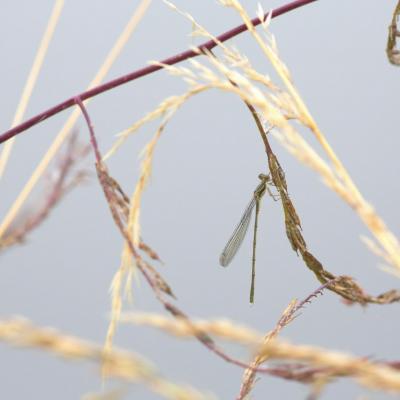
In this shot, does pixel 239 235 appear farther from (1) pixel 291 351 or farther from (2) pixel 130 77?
(1) pixel 291 351

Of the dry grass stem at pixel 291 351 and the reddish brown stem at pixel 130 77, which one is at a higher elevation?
the reddish brown stem at pixel 130 77

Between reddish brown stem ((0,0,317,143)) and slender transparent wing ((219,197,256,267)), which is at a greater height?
reddish brown stem ((0,0,317,143))

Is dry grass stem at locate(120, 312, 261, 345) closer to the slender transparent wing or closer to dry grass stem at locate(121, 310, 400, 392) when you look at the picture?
dry grass stem at locate(121, 310, 400, 392)

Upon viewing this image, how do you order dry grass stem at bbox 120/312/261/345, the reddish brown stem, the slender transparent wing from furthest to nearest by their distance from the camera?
the slender transparent wing → the reddish brown stem → dry grass stem at bbox 120/312/261/345

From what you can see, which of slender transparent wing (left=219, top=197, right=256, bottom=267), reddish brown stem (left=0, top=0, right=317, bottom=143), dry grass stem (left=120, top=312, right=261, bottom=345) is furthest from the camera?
slender transparent wing (left=219, top=197, right=256, bottom=267)

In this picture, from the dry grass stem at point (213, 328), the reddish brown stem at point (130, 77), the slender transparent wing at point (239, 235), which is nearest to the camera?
the dry grass stem at point (213, 328)

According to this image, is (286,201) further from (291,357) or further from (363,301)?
(291,357)

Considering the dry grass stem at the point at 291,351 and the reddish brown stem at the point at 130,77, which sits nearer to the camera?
the dry grass stem at the point at 291,351

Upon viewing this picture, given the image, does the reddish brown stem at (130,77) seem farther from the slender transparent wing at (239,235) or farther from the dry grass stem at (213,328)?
the slender transparent wing at (239,235)

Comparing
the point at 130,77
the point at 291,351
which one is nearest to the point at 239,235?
the point at 130,77

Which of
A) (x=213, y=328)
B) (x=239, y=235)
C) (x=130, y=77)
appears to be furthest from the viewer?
(x=239, y=235)

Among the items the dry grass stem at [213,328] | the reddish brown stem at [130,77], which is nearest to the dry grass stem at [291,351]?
the dry grass stem at [213,328]

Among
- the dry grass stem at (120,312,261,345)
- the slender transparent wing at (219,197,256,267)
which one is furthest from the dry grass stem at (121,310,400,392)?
the slender transparent wing at (219,197,256,267)
